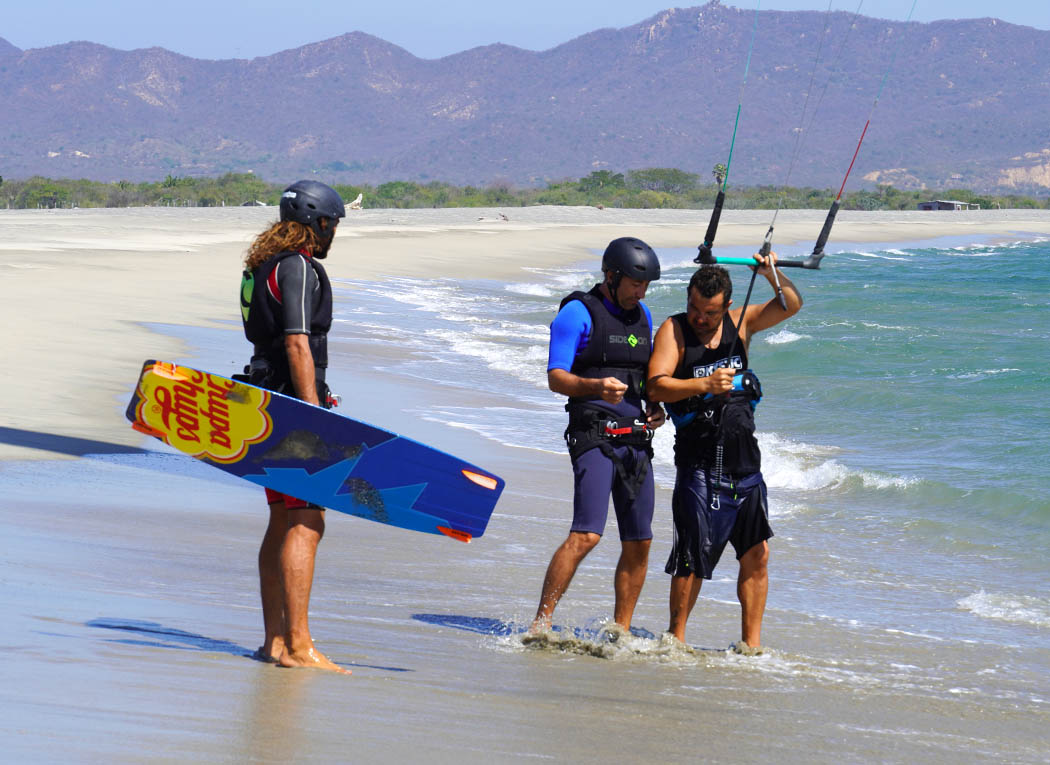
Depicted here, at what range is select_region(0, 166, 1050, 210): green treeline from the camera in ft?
258

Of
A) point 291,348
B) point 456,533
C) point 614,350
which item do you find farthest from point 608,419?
point 291,348

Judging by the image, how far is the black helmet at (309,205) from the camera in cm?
454

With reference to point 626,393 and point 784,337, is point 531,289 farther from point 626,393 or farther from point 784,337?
point 626,393

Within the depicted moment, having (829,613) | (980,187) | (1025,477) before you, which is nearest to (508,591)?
(829,613)

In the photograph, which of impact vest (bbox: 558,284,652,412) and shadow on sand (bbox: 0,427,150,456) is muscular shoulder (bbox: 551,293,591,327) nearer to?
impact vest (bbox: 558,284,652,412)

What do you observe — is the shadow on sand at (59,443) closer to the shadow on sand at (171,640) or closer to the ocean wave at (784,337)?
the shadow on sand at (171,640)

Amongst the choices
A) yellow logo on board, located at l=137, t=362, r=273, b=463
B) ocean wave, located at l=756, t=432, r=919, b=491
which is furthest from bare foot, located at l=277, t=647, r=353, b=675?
ocean wave, located at l=756, t=432, r=919, b=491

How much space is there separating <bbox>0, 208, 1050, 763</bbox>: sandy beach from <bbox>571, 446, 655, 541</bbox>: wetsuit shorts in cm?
49

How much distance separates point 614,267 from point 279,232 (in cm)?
128

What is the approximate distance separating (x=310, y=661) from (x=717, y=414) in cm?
180

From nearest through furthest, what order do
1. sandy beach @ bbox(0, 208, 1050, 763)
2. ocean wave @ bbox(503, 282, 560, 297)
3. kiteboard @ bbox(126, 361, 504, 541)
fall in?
sandy beach @ bbox(0, 208, 1050, 763), kiteboard @ bbox(126, 361, 504, 541), ocean wave @ bbox(503, 282, 560, 297)

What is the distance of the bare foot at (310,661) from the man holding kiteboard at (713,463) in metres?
1.43

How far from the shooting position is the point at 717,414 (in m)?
5.08

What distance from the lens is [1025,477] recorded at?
10047mm
